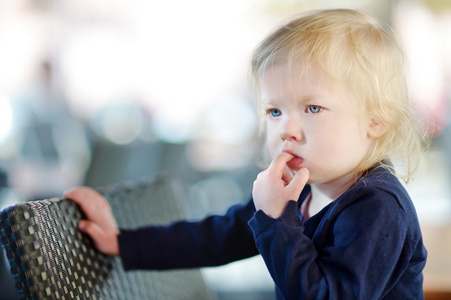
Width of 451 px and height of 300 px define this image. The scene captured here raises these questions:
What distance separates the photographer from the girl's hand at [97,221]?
0.78m

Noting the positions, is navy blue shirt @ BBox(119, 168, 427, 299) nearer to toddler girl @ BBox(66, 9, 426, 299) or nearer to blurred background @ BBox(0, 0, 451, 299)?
toddler girl @ BBox(66, 9, 426, 299)

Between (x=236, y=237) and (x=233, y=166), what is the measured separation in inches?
104

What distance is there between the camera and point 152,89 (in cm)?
377

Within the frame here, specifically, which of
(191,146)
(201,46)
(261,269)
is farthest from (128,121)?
(261,269)

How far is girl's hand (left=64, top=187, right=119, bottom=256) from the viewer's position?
776 mm

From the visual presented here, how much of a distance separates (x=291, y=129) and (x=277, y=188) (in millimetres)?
90

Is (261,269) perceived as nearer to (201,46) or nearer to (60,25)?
(201,46)

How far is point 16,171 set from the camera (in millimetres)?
3328

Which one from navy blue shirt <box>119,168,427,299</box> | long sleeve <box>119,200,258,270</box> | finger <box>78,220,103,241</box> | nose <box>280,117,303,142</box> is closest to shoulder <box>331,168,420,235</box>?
navy blue shirt <box>119,168,427,299</box>

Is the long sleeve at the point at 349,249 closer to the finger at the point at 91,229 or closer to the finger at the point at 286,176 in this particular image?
the finger at the point at 286,176

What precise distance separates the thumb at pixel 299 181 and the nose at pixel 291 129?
5 cm

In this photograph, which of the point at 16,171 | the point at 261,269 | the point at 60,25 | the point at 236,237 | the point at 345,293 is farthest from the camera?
the point at 60,25

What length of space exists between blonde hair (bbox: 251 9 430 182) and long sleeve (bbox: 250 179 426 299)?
0.13 m

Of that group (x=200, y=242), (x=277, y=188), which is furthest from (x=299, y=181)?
(x=200, y=242)
